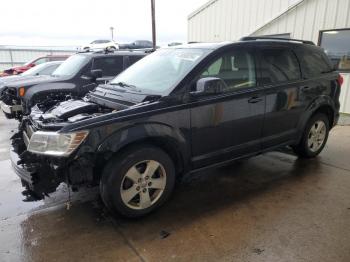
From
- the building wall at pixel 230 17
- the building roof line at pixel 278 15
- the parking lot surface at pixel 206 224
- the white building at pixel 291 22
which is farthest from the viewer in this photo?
the building wall at pixel 230 17

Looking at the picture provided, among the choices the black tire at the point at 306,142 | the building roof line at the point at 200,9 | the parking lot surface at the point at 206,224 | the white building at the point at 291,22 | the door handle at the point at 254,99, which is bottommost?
the parking lot surface at the point at 206,224

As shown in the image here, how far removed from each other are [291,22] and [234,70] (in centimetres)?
661

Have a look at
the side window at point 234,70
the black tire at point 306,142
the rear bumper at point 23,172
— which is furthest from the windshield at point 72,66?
the black tire at point 306,142

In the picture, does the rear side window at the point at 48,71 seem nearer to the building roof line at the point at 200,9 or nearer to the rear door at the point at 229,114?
the building roof line at the point at 200,9

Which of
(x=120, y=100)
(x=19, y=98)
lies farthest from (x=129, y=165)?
(x=19, y=98)

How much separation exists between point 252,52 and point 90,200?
2.69 m

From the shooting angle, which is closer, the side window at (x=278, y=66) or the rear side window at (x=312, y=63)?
the side window at (x=278, y=66)

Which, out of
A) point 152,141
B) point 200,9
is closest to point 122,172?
point 152,141

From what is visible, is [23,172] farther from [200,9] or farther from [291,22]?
[200,9]

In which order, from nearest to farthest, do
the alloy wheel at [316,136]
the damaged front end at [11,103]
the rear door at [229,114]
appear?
the rear door at [229,114] → the alloy wheel at [316,136] → the damaged front end at [11,103]

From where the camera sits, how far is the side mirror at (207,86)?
3287 mm

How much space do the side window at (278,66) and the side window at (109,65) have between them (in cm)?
442

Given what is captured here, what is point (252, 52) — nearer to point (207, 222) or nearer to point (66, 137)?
point (207, 222)

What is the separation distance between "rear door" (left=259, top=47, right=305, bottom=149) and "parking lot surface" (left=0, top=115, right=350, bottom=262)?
63 centimetres
